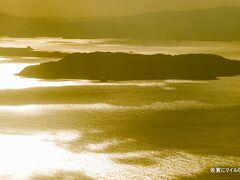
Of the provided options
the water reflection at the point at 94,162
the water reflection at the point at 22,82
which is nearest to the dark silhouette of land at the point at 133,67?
the water reflection at the point at 22,82

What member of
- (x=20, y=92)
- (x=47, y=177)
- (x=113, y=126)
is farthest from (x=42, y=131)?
(x=20, y=92)

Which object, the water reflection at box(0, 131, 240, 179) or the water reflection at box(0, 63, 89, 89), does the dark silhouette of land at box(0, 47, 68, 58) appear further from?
the water reflection at box(0, 131, 240, 179)

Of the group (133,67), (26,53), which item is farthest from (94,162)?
(26,53)

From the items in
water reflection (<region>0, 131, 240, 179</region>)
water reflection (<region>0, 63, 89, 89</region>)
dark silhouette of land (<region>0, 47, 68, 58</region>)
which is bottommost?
water reflection (<region>0, 131, 240, 179</region>)

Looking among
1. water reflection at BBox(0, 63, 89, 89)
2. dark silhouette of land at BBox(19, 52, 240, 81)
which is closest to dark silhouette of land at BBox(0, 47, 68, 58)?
dark silhouette of land at BBox(19, 52, 240, 81)

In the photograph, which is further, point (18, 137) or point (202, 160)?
point (18, 137)

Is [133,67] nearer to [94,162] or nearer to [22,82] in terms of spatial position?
[22,82]

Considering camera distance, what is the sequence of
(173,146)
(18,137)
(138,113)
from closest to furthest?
(173,146)
(18,137)
(138,113)

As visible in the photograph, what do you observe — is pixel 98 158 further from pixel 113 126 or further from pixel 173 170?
pixel 113 126
